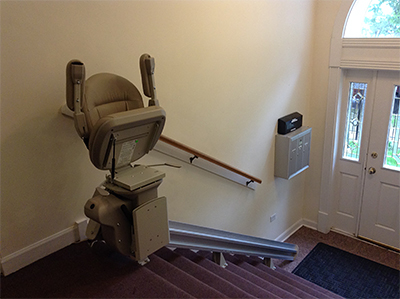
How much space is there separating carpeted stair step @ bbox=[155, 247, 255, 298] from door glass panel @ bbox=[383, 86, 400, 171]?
292 cm

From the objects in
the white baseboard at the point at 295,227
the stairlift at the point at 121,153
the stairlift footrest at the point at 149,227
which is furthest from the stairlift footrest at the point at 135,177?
the white baseboard at the point at 295,227

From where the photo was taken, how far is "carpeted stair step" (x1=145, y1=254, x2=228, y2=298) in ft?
7.22

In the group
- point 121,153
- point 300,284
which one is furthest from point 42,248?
point 300,284

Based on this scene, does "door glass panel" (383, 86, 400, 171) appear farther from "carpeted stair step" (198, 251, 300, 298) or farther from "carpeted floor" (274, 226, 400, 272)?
"carpeted stair step" (198, 251, 300, 298)

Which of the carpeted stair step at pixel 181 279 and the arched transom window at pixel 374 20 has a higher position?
the arched transom window at pixel 374 20

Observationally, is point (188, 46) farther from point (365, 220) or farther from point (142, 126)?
point (365, 220)

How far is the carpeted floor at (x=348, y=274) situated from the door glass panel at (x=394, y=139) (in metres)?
1.21

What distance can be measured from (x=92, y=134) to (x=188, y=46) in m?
1.40

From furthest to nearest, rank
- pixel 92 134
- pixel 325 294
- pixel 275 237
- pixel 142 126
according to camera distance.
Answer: pixel 275 237 < pixel 325 294 < pixel 142 126 < pixel 92 134

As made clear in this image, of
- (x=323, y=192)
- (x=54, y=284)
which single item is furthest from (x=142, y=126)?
(x=323, y=192)

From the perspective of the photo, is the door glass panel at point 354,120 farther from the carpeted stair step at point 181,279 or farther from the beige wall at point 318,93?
the carpeted stair step at point 181,279

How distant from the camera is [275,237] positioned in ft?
15.2

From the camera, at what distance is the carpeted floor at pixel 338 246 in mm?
4340

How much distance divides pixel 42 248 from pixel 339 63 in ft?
12.1
